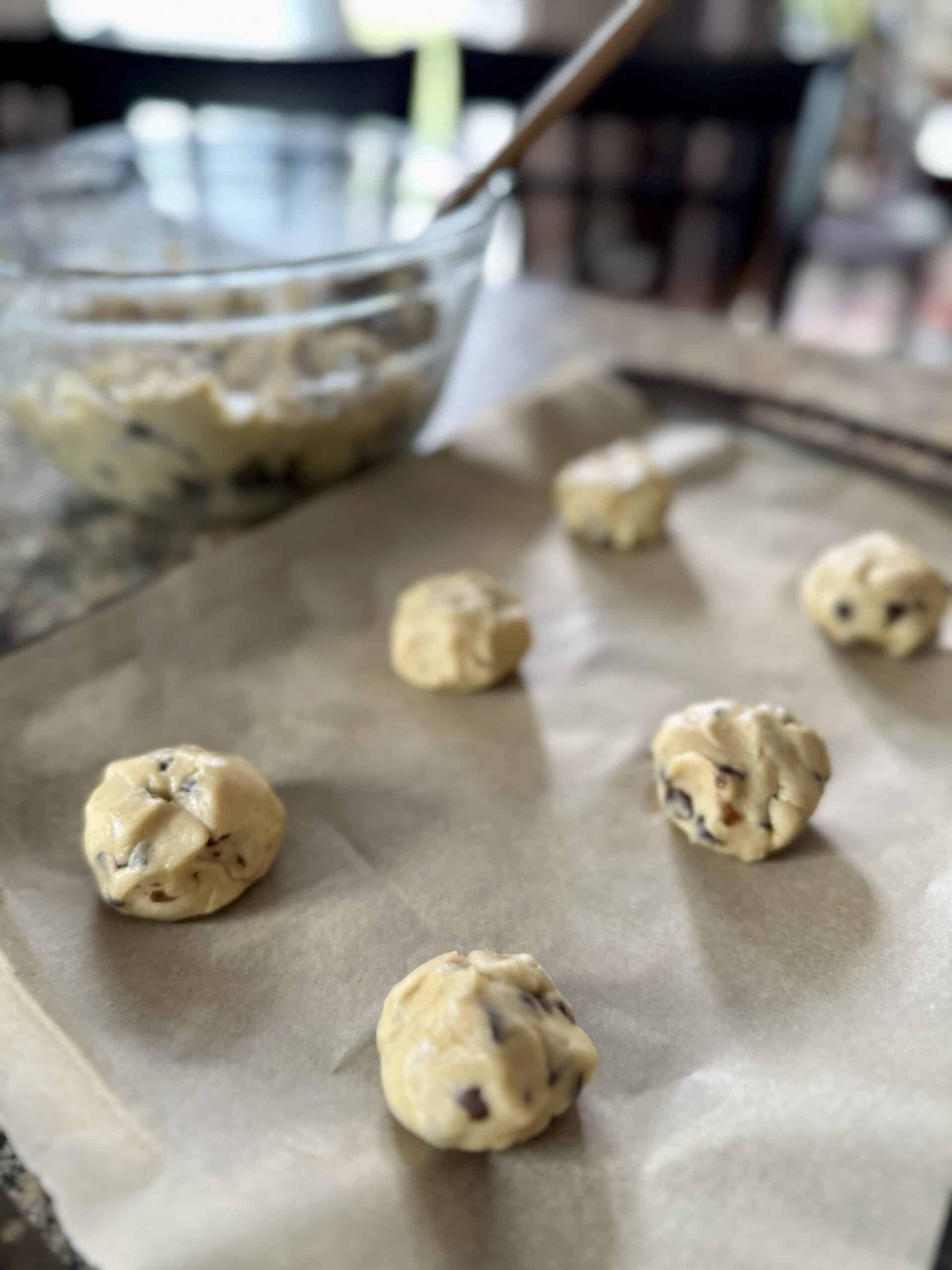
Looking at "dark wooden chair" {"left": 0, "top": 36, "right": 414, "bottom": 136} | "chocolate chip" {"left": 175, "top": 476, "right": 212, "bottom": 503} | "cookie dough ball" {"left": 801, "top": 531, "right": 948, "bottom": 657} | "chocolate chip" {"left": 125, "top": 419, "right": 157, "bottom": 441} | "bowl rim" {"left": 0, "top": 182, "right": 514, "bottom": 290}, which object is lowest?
"cookie dough ball" {"left": 801, "top": 531, "right": 948, "bottom": 657}

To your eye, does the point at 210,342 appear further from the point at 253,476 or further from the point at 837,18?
the point at 837,18

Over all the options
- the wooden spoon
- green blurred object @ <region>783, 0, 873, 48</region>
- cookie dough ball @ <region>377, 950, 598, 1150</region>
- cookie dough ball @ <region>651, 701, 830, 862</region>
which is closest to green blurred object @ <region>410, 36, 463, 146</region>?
green blurred object @ <region>783, 0, 873, 48</region>

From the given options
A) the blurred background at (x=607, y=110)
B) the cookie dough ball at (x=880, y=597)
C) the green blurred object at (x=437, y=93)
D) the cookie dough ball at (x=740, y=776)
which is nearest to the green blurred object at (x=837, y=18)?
the blurred background at (x=607, y=110)

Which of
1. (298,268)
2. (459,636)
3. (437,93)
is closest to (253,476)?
(298,268)

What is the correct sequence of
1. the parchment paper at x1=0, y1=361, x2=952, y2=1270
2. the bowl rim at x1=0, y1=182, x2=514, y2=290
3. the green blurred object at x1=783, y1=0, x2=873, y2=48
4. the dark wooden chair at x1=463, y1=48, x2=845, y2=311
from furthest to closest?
the green blurred object at x1=783, y1=0, x2=873, y2=48
the dark wooden chair at x1=463, y1=48, x2=845, y2=311
the bowl rim at x1=0, y1=182, x2=514, y2=290
the parchment paper at x1=0, y1=361, x2=952, y2=1270

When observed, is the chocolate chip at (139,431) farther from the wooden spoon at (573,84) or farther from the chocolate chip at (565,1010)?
the chocolate chip at (565,1010)

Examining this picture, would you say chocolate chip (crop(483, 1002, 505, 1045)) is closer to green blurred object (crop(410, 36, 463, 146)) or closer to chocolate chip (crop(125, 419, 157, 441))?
chocolate chip (crop(125, 419, 157, 441))
